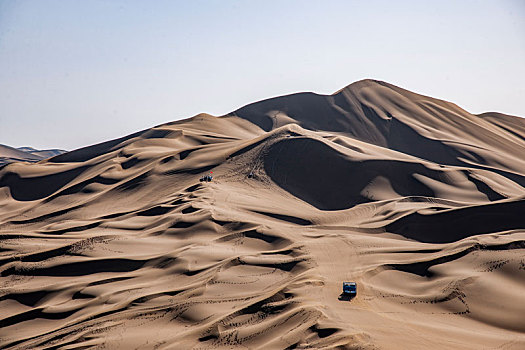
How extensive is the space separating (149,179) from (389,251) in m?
25.9

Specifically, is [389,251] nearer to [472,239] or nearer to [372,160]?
[472,239]

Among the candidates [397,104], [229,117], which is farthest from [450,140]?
[229,117]

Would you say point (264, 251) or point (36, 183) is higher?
point (36, 183)

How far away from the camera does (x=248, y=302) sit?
57.3 feet

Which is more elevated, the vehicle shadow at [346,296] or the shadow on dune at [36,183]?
the shadow on dune at [36,183]

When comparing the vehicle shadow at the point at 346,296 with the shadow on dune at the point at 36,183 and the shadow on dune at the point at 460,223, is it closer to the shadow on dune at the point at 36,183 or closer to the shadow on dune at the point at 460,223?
the shadow on dune at the point at 460,223

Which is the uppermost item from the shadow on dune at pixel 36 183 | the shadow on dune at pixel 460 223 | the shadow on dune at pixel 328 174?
the shadow on dune at pixel 36 183

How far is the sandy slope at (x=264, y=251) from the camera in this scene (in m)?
15.5

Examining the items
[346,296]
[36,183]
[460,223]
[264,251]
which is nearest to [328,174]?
[460,223]

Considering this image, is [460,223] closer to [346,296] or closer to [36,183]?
[346,296]

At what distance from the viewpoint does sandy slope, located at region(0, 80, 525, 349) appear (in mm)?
15500

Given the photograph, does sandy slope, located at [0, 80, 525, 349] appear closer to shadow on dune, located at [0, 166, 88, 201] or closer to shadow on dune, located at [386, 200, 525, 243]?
shadow on dune, located at [386, 200, 525, 243]

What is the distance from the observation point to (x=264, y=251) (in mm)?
24156

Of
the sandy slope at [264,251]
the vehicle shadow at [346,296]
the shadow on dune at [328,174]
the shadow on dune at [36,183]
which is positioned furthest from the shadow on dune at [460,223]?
the shadow on dune at [36,183]
